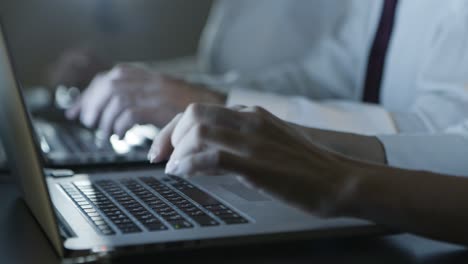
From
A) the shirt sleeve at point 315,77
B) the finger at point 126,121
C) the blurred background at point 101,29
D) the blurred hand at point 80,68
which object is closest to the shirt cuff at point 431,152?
the finger at point 126,121

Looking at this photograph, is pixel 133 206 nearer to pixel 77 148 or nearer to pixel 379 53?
pixel 77 148

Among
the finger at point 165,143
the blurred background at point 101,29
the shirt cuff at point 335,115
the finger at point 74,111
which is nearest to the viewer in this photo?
the finger at point 165,143

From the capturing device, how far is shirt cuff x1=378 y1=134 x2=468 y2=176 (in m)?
0.67

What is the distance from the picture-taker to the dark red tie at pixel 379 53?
1088mm

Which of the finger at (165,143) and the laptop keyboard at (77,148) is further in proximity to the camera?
the laptop keyboard at (77,148)

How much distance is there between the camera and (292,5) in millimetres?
1484

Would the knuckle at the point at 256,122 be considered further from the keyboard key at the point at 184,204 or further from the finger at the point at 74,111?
the finger at the point at 74,111

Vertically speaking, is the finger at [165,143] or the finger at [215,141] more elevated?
the finger at [215,141]

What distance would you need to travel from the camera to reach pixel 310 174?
18.0 inches

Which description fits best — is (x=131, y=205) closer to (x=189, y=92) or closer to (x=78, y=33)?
(x=189, y=92)

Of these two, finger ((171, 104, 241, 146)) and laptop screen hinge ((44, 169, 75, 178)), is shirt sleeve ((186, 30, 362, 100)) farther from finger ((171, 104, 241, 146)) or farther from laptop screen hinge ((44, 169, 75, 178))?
finger ((171, 104, 241, 146))

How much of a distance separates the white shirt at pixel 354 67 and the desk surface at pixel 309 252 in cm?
15

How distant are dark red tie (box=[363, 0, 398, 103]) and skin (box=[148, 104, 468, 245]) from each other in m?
0.61

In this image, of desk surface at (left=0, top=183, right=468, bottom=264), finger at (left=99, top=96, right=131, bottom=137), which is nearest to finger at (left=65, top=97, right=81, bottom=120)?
finger at (left=99, top=96, right=131, bottom=137)
